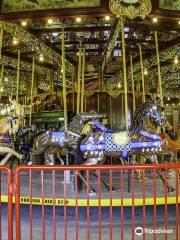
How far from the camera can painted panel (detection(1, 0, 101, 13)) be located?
7.27 m

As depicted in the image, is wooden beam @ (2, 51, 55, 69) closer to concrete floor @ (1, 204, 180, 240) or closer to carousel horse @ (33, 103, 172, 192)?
carousel horse @ (33, 103, 172, 192)

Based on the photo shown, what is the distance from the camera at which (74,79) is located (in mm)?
14859

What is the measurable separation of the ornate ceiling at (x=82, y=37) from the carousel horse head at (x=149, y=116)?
1691 millimetres

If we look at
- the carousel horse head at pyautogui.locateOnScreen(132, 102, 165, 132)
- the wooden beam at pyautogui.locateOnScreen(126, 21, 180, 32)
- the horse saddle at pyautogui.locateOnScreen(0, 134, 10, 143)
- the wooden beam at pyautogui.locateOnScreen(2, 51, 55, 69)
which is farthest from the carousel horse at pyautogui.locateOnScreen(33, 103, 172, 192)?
the wooden beam at pyautogui.locateOnScreen(2, 51, 55, 69)

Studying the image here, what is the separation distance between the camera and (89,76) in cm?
1647

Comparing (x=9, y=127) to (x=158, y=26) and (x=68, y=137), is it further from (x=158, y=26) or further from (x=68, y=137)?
(x=158, y=26)

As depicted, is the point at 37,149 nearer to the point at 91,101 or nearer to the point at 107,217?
the point at 107,217

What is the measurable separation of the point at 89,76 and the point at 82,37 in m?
4.74

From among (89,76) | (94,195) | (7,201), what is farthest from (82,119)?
(89,76)

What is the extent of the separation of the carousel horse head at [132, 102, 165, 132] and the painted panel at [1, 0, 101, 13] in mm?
2182

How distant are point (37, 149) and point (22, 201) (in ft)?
8.22

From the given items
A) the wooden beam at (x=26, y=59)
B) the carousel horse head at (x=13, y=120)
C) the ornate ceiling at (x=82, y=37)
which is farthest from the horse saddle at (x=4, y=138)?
the wooden beam at (x=26, y=59)

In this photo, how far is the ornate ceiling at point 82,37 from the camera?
7418mm

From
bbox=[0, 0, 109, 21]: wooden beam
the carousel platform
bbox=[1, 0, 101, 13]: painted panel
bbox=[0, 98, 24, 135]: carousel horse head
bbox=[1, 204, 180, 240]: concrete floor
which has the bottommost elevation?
bbox=[1, 204, 180, 240]: concrete floor
